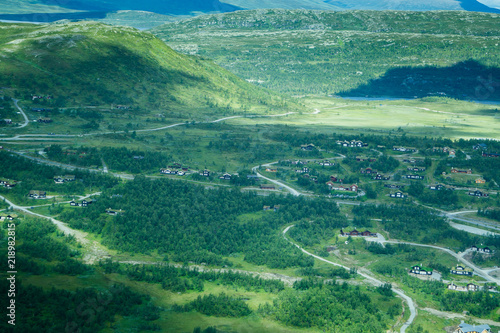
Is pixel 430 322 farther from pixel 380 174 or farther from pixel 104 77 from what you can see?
pixel 104 77

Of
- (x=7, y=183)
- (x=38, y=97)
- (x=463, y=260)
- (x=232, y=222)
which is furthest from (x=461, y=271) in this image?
(x=38, y=97)

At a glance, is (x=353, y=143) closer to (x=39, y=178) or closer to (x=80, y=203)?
(x=80, y=203)

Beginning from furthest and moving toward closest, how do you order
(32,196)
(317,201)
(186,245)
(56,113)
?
1. (56,113)
2. (317,201)
3. (32,196)
4. (186,245)

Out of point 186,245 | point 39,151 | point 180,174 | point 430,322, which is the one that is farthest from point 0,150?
point 430,322

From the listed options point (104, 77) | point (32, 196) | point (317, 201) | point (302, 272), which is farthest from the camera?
point (104, 77)

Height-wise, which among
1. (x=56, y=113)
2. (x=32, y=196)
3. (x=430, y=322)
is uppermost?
(x=56, y=113)

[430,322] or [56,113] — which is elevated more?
[56,113]

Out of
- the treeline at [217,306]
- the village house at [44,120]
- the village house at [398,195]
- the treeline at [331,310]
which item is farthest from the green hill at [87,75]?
the treeline at [331,310]
